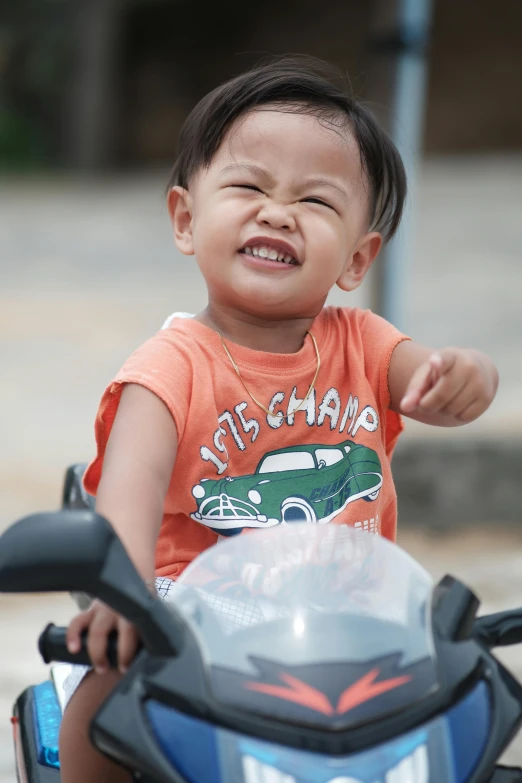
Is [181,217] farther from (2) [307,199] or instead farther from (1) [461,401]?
(1) [461,401]

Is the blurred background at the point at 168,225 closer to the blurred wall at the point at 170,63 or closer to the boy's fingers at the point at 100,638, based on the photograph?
the blurred wall at the point at 170,63

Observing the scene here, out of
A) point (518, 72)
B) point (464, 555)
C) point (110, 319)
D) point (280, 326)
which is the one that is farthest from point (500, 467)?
point (518, 72)

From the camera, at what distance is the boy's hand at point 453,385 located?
57.6 inches

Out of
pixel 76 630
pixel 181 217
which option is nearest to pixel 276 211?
pixel 181 217

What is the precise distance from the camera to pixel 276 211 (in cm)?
165

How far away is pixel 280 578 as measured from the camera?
47.8 inches

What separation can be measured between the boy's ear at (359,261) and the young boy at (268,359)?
0.08 metres

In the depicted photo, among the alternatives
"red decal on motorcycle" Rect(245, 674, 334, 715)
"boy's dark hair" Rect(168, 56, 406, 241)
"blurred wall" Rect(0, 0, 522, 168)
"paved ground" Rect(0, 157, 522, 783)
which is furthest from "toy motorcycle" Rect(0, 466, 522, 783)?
"blurred wall" Rect(0, 0, 522, 168)

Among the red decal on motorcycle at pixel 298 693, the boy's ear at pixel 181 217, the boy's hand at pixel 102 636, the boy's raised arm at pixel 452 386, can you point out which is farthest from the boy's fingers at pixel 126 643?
the boy's ear at pixel 181 217

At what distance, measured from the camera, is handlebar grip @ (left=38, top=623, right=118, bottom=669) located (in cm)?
125

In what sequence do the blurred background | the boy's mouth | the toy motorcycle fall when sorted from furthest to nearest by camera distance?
1. the blurred background
2. the boy's mouth
3. the toy motorcycle

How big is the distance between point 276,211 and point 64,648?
68 cm

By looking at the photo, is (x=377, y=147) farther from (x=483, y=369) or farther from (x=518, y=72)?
(x=518, y=72)

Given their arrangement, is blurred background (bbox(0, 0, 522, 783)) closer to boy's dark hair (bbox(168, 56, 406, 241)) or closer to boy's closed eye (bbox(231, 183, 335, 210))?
boy's dark hair (bbox(168, 56, 406, 241))
